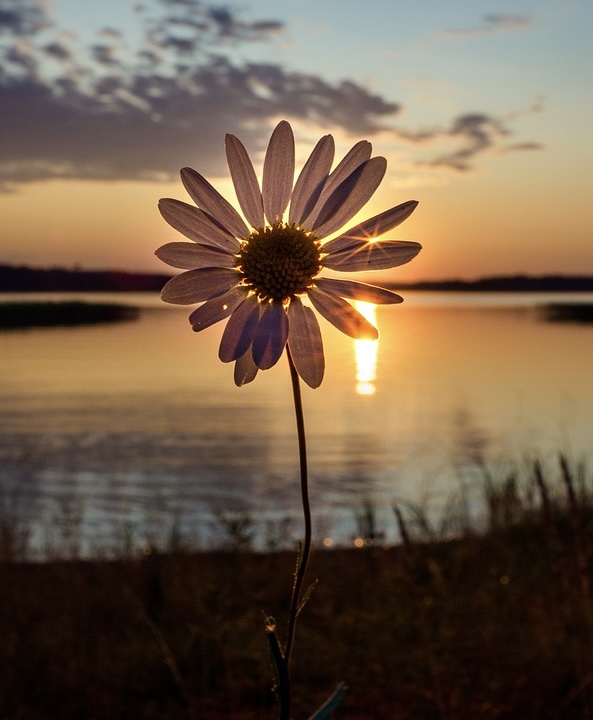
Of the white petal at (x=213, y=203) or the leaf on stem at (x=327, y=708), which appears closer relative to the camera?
the leaf on stem at (x=327, y=708)

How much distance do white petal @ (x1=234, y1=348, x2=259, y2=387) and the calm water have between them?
12.5ft

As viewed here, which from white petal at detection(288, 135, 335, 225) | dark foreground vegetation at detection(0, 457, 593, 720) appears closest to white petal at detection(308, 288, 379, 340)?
white petal at detection(288, 135, 335, 225)

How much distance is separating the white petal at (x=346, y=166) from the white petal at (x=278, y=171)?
52 mm

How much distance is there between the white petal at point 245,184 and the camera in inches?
39.6

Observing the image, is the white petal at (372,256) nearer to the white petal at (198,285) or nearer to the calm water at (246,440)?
the white petal at (198,285)

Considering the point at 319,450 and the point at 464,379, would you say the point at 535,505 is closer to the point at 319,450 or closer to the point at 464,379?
the point at 319,450

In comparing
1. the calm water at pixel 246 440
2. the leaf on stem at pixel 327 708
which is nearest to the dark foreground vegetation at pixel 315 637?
the calm water at pixel 246 440

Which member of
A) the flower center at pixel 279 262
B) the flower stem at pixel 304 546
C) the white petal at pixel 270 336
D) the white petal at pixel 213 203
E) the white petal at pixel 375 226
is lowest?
the flower stem at pixel 304 546

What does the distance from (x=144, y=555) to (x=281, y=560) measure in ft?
2.77

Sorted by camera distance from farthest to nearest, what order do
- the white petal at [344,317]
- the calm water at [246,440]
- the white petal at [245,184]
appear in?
the calm water at [246,440] → the white petal at [245,184] → the white petal at [344,317]

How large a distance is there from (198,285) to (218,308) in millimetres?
36

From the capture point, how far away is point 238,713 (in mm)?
3350

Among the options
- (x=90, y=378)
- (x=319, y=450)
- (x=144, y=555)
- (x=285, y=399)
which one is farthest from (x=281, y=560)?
(x=90, y=378)

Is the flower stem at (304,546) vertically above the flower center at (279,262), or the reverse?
the flower center at (279,262)
